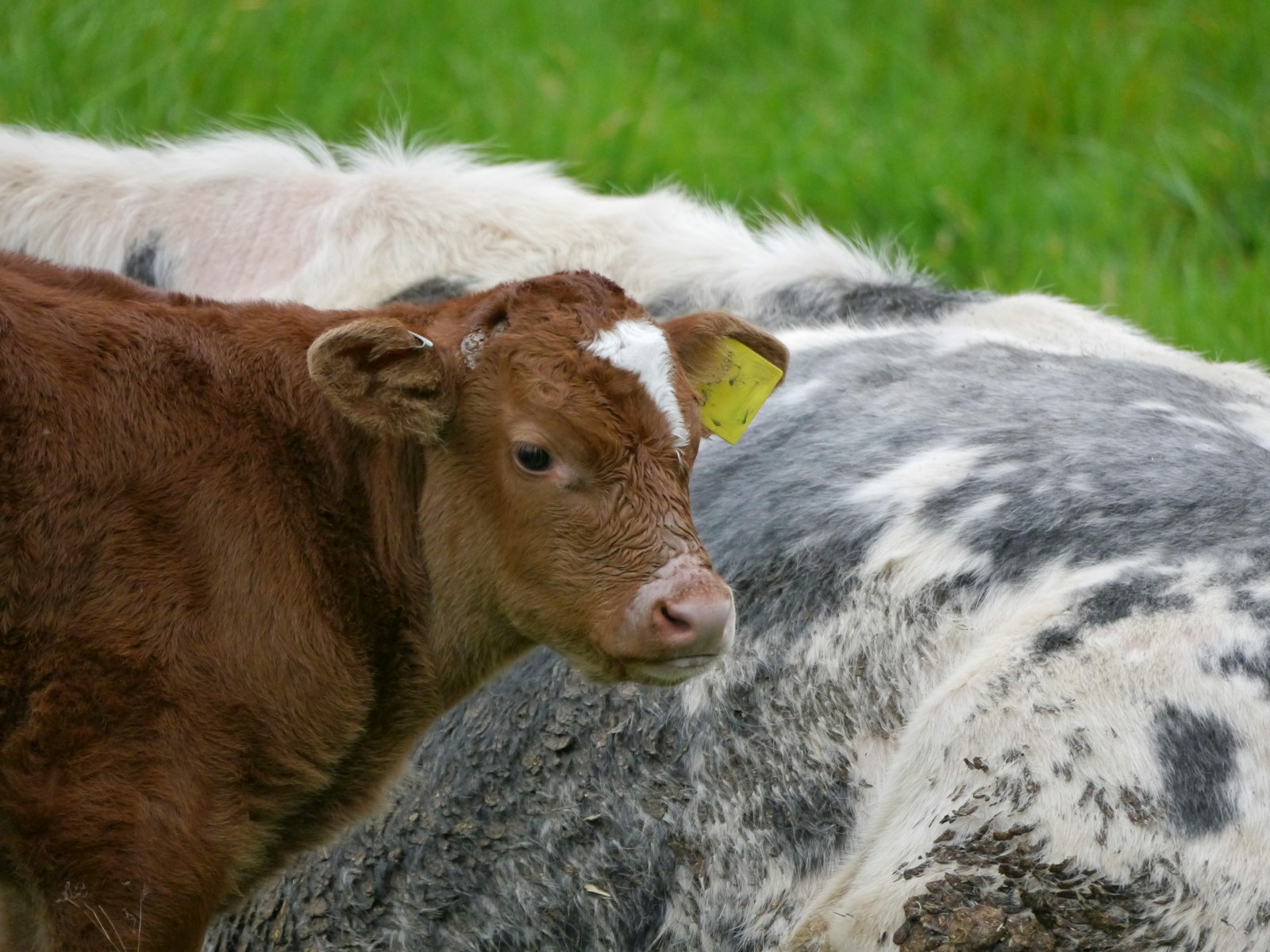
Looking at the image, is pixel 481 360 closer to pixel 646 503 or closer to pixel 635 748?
pixel 646 503

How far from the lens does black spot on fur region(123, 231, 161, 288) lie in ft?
15.0

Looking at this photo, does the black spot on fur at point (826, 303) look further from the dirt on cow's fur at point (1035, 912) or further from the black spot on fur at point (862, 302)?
the dirt on cow's fur at point (1035, 912)

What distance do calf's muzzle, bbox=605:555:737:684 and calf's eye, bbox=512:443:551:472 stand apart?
0.88 feet

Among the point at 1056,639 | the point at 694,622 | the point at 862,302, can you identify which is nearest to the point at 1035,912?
the point at 1056,639

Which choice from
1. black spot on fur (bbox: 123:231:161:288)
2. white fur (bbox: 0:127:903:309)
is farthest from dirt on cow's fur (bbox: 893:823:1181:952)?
black spot on fur (bbox: 123:231:161:288)

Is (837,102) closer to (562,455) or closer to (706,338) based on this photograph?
(706,338)

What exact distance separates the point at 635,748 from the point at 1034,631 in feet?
2.82

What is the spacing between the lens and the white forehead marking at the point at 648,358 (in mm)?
2809

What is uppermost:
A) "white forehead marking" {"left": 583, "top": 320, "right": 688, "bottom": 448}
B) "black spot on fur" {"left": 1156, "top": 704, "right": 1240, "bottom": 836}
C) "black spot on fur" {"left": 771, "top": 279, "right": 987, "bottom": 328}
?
"white forehead marking" {"left": 583, "top": 320, "right": 688, "bottom": 448}

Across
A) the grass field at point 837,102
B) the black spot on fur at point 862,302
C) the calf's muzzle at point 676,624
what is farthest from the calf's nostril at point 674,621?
the grass field at point 837,102

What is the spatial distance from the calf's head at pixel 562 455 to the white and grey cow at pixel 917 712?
59cm

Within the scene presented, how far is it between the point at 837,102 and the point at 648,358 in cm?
623

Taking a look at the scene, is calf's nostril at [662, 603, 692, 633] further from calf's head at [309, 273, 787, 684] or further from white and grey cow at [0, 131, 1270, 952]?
white and grey cow at [0, 131, 1270, 952]

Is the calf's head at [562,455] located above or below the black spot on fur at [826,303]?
above
